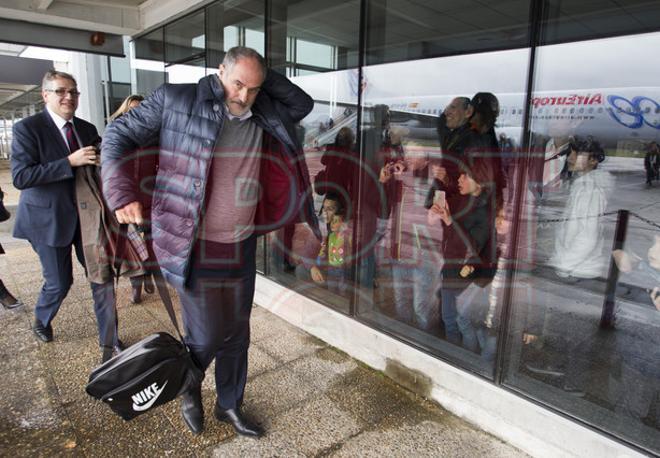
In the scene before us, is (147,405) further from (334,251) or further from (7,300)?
(7,300)

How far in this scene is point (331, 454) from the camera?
241 cm

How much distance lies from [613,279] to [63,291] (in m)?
4.15

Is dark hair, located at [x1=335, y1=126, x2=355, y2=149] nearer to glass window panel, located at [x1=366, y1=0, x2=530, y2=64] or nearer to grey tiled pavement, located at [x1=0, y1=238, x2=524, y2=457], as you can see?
glass window panel, located at [x1=366, y1=0, x2=530, y2=64]

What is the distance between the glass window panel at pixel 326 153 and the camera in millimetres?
3707

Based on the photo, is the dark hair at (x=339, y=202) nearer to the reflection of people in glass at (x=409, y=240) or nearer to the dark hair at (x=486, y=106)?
the reflection of people in glass at (x=409, y=240)

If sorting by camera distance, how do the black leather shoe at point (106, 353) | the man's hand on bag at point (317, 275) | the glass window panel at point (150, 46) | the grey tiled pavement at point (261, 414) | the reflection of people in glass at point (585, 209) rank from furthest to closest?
the glass window panel at point (150, 46) → the man's hand on bag at point (317, 275) → the reflection of people in glass at point (585, 209) → the black leather shoe at point (106, 353) → the grey tiled pavement at point (261, 414)

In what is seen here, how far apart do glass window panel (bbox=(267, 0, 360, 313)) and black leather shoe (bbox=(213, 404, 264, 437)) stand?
52.0 inches

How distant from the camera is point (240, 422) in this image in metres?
2.52

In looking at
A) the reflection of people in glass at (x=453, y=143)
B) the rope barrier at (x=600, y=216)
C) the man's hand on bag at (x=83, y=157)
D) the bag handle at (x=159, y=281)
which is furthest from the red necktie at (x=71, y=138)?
the rope barrier at (x=600, y=216)

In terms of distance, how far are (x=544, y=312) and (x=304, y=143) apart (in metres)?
2.50

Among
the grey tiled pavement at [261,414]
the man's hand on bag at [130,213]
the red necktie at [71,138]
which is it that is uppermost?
the red necktie at [71,138]

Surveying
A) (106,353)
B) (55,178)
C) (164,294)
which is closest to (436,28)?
(164,294)

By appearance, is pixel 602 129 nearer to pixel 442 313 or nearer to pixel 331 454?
pixel 442 313

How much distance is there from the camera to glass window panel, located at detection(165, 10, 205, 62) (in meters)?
4.98
